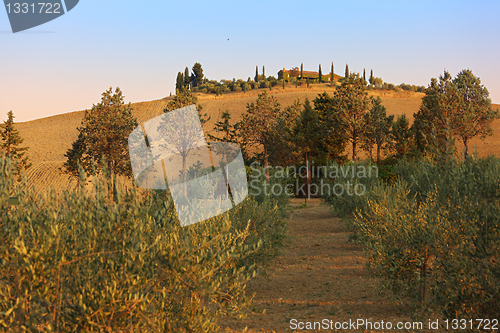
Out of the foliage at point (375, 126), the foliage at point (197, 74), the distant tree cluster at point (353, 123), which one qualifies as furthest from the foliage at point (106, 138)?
the foliage at point (197, 74)

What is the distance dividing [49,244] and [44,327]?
117 cm

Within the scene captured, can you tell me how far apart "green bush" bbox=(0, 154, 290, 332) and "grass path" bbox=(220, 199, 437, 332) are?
48.5 inches

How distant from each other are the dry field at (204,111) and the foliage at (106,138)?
26.6 metres

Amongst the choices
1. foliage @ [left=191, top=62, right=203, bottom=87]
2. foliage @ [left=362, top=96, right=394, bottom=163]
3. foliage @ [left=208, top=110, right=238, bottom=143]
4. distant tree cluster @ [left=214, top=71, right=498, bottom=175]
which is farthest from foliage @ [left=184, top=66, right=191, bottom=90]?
foliage @ [left=362, top=96, right=394, bottom=163]

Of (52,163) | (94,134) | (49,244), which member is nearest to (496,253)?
(49,244)

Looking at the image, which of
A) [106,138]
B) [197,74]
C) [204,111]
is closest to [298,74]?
[197,74]

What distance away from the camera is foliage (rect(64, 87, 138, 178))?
44406mm

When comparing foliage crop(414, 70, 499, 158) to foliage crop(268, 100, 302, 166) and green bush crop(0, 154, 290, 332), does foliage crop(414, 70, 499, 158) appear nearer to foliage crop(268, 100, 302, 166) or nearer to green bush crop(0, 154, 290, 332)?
foliage crop(268, 100, 302, 166)

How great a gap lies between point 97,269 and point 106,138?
140 ft

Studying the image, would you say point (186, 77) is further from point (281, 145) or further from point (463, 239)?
point (463, 239)

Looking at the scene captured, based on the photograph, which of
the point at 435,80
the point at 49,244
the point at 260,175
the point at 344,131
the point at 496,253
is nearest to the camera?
the point at 49,244

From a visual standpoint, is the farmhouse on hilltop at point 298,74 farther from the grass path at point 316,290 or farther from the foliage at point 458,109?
the grass path at point 316,290

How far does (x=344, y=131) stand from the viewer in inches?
2085

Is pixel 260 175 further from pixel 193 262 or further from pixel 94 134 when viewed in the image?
pixel 94 134
